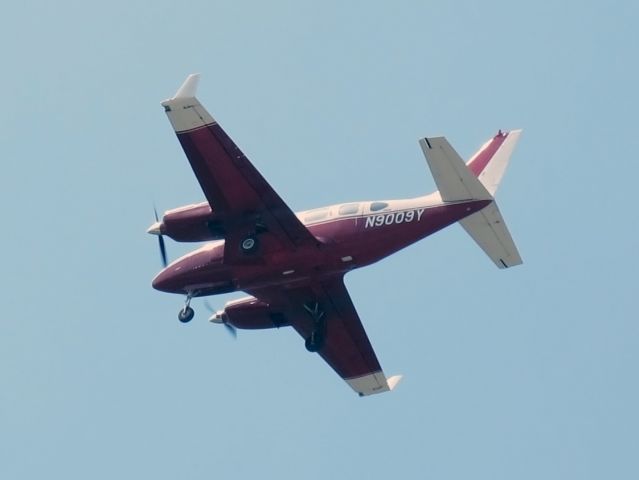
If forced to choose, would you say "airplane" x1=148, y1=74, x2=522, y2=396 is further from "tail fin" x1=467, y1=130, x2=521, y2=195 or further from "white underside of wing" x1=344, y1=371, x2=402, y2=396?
"white underside of wing" x1=344, y1=371, x2=402, y2=396

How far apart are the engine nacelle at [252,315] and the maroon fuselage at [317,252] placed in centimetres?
268

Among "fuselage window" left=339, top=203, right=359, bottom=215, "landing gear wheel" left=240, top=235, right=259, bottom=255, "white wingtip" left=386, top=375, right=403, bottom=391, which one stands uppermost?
"fuselage window" left=339, top=203, right=359, bottom=215

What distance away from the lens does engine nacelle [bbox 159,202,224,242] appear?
55906 millimetres

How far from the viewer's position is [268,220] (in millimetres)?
55250

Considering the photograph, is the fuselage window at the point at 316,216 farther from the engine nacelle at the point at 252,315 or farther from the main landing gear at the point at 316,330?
the engine nacelle at the point at 252,315

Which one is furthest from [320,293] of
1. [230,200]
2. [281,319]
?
[230,200]

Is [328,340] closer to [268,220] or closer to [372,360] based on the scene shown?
[372,360]

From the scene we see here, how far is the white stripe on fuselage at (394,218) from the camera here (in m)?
54.2

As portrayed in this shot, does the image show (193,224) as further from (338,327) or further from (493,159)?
(493,159)

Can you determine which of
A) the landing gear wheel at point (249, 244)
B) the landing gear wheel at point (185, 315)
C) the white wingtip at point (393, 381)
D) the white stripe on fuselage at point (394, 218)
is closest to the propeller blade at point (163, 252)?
the landing gear wheel at point (185, 315)

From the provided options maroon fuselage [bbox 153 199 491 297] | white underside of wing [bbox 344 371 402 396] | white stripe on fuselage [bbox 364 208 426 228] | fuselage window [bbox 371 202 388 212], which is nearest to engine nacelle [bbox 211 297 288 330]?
maroon fuselage [bbox 153 199 491 297]

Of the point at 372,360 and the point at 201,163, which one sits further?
the point at 372,360

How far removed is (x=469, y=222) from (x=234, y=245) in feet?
28.1

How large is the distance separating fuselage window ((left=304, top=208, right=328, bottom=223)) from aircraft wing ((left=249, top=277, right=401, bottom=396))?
3387 mm
